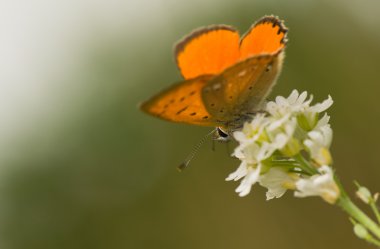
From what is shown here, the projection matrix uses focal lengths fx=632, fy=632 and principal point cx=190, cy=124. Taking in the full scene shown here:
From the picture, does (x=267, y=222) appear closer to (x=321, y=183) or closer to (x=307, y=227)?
(x=307, y=227)

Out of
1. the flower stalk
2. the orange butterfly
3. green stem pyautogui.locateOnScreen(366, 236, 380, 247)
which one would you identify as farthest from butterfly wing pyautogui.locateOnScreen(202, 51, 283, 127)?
green stem pyautogui.locateOnScreen(366, 236, 380, 247)

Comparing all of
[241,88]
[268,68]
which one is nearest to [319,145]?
[268,68]

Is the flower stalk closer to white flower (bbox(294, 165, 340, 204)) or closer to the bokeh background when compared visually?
white flower (bbox(294, 165, 340, 204))

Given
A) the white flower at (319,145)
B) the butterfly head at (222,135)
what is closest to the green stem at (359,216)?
the white flower at (319,145)

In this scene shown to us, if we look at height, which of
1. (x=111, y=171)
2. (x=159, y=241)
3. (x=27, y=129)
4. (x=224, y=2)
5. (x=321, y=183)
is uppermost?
(x=321, y=183)

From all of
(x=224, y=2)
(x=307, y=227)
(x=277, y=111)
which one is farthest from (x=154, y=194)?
(x=277, y=111)
